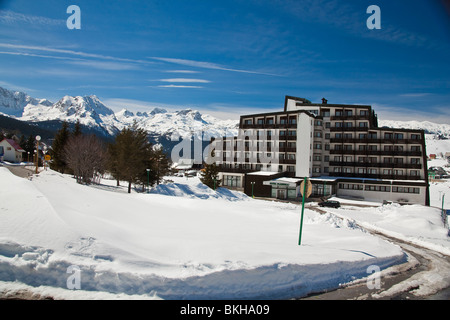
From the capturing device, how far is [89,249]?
8.59 metres

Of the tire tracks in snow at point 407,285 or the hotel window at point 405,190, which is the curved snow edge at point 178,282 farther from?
the hotel window at point 405,190

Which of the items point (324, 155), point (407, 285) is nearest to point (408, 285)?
point (407, 285)

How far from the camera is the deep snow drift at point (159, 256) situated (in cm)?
759

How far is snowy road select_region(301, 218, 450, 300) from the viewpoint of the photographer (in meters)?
8.54

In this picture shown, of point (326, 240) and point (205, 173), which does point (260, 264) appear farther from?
point (205, 173)

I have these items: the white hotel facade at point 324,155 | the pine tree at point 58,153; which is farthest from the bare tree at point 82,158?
the white hotel facade at point 324,155

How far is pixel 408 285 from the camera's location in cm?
967

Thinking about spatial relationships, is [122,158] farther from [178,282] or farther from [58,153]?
[178,282]

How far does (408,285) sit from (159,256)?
8.79 metres

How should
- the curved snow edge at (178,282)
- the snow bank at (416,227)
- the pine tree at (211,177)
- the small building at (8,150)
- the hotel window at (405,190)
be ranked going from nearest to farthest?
1. the curved snow edge at (178,282)
2. the snow bank at (416,227)
3. the pine tree at (211,177)
4. the hotel window at (405,190)
5. the small building at (8,150)

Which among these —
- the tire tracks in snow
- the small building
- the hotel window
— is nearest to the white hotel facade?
the hotel window

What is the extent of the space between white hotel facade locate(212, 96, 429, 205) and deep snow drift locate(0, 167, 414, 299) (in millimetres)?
40402

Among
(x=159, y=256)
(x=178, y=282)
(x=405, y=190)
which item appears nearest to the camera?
(x=178, y=282)

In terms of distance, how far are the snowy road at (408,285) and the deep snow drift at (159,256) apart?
50cm
